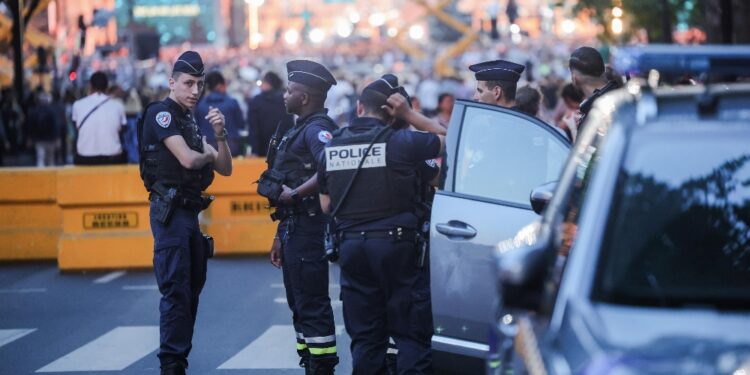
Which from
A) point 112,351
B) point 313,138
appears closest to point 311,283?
point 313,138

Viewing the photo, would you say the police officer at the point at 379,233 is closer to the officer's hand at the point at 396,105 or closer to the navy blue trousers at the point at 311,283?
the officer's hand at the point at 396,105

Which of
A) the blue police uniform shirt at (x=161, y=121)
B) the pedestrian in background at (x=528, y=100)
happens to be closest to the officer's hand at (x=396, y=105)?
the blue police uniform shirt at (x=161, y=121)

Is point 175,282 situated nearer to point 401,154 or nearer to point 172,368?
point 172,368

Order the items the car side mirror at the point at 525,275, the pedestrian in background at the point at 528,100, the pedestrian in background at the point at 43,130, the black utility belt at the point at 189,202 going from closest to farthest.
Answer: the car side mirror at the point at 525,275 < the black utility belt at the point at 189,202 < the pedestrian in background at the point at 528,100 < the pedestrian in background at the point at 43,130

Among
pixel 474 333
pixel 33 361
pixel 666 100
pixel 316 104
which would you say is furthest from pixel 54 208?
pixel 666 100

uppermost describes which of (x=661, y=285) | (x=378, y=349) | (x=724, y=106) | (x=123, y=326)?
(x=724, y=106)

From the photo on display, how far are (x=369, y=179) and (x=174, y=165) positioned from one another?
5.26 feet

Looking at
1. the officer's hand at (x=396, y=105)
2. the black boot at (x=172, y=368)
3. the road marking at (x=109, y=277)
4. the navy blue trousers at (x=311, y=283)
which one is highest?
the officer's hand at (x=396, y=105)

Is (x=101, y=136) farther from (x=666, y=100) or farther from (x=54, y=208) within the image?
(x=666, y=100)

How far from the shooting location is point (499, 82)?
8.69 metres

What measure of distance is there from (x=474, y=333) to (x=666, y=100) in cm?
319

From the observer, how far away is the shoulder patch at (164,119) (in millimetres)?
8391

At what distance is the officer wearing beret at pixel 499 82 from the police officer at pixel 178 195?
1.51m

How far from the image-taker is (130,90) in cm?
2664
